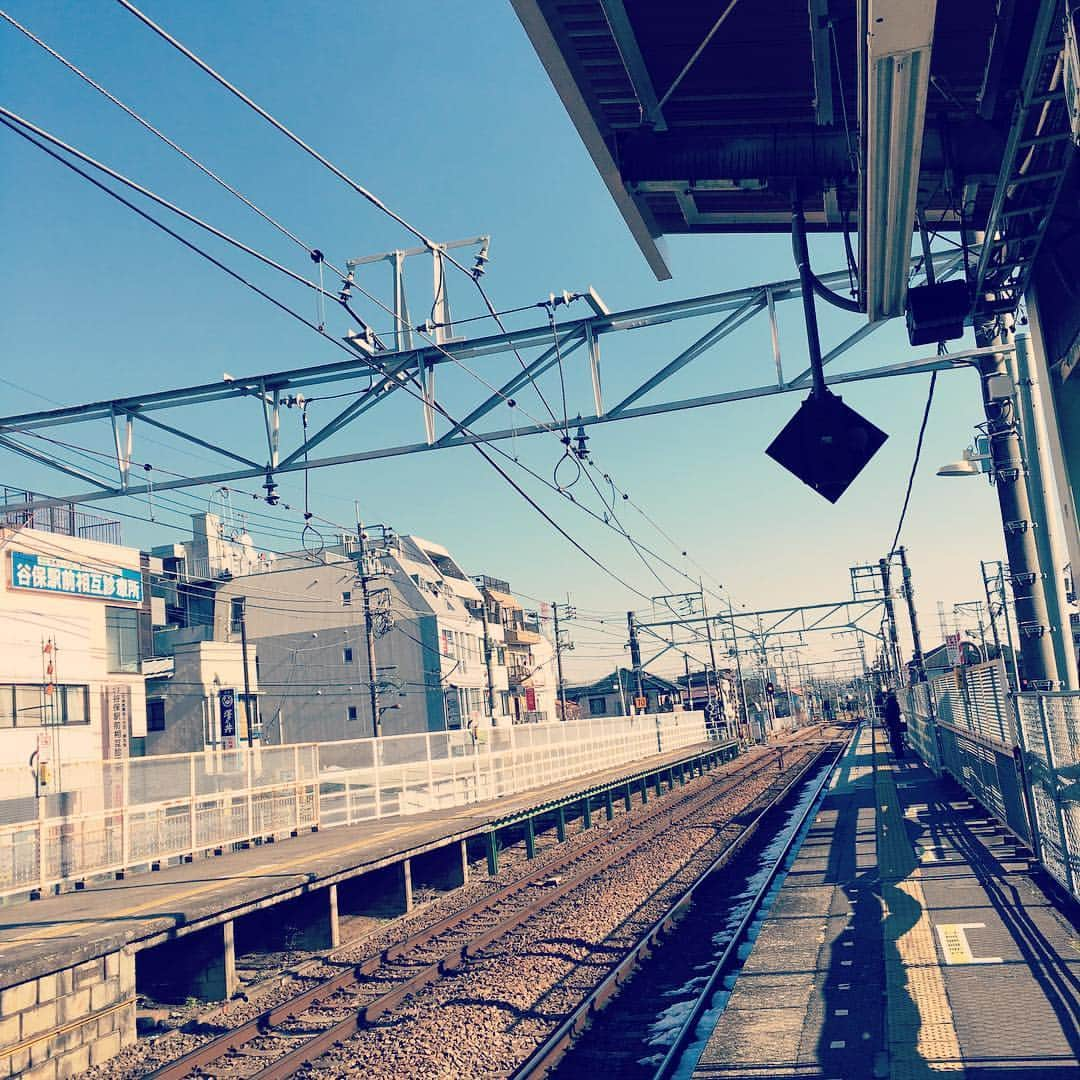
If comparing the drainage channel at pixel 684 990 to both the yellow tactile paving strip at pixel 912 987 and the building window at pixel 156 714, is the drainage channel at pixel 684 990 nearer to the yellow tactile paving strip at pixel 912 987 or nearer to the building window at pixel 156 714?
the yellow tactile paving strip at pixel 912 987

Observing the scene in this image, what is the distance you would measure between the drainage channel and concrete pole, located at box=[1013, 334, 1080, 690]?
15.5 ft

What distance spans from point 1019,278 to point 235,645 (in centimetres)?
3965

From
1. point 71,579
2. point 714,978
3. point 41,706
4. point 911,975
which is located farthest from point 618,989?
point 71,579

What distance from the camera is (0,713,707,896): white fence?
11.7m

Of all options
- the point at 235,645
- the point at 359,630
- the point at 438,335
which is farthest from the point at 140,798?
the point at 359,630

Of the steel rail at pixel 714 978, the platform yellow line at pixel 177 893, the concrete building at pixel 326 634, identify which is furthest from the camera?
the concrete building at pixel 326 634

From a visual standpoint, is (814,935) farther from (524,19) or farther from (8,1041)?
(524,19)

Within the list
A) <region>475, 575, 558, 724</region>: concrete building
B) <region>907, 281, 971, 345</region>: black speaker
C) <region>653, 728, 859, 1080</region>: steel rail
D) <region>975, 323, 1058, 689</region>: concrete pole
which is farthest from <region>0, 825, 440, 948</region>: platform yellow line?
<region>475, 575, 558, 724</region>: concrete building

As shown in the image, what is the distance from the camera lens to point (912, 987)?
292 inches

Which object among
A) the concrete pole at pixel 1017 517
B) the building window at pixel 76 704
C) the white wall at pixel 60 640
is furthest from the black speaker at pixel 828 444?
the building window at pixel 76 704

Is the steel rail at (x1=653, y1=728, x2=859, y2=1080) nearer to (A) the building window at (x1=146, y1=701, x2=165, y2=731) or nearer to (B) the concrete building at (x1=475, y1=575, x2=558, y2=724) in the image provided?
(A) the building window at (x1=146, y1=701, x2=165, y2=731)

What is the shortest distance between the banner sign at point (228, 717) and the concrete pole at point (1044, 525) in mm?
34450

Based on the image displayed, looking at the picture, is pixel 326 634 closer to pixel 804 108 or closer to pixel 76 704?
pixel 76 704

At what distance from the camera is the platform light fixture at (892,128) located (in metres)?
3.86
